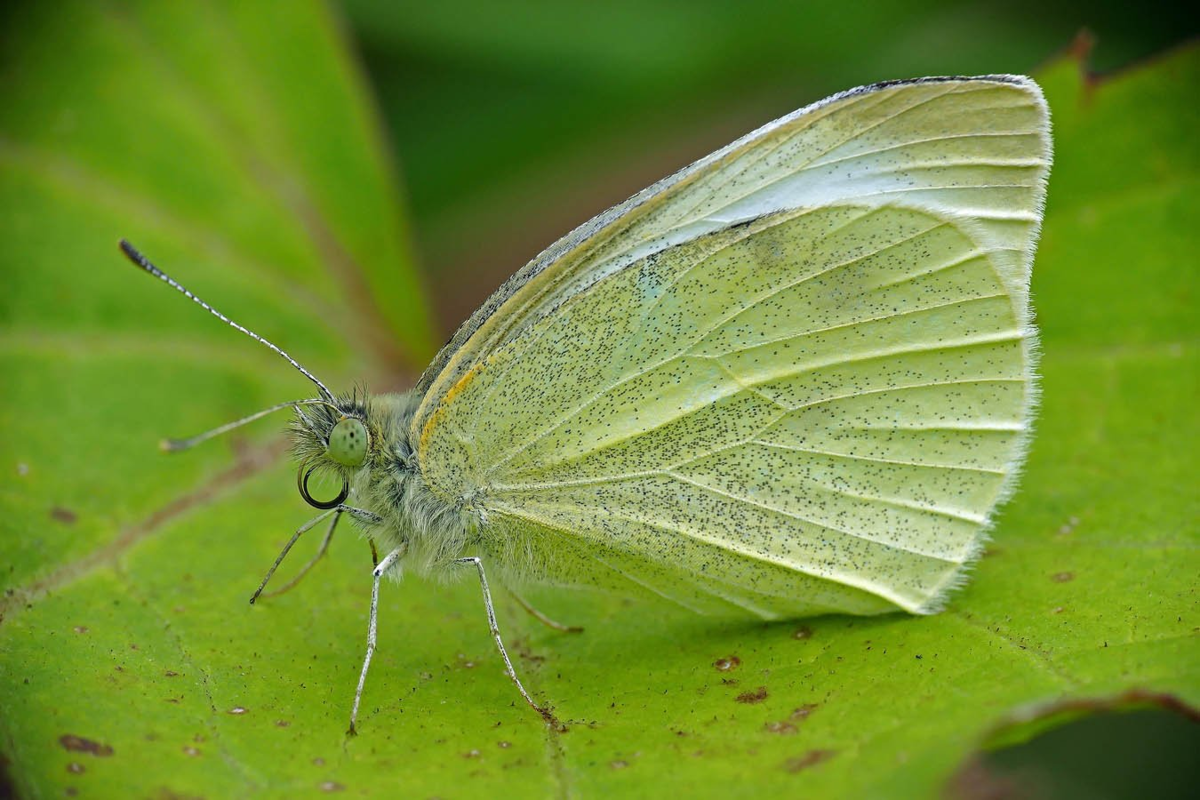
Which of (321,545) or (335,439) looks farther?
(321,545)

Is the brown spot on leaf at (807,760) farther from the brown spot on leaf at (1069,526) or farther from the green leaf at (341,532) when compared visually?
the brown spot on leaf at (1069,526)

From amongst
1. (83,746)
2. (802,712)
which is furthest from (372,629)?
(802,712)

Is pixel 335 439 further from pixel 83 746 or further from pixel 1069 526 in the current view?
pixel 1069 526

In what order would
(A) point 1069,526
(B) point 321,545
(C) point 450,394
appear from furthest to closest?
(B) point 321,545
(A) point 1069,526
(C) point 450,394

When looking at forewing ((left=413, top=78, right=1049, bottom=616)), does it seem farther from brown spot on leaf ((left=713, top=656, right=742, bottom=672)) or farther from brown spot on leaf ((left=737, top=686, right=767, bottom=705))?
brown spot on leaf ((left=737, top=686, right=767, bottom=705))

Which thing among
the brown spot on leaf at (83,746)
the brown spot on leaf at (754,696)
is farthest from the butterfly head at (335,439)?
the brown spot on leaf at (754,696)

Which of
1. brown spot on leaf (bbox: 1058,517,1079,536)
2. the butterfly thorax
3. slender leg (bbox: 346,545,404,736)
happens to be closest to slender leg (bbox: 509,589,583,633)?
the butterfly thorax
